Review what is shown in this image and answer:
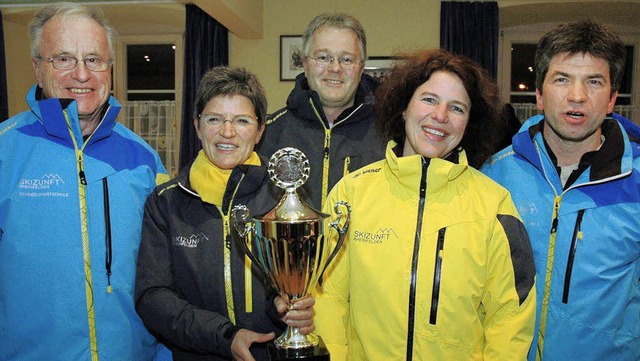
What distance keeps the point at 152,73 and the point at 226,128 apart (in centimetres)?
505

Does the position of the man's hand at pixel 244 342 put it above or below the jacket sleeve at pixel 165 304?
below

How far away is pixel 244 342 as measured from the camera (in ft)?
4.41

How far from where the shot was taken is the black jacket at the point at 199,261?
4.87 ft

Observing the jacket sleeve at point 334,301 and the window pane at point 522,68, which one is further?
the window pane at point 522,68

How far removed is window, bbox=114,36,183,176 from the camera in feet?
19.5

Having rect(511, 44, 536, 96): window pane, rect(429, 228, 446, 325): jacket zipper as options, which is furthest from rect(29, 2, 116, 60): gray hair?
rect(511, 44, 536, 96): window pane

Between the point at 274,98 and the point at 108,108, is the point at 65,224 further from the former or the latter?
the point at 274,98

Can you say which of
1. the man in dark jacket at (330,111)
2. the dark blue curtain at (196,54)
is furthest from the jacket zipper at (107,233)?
the dark blue curtain at (196,54)

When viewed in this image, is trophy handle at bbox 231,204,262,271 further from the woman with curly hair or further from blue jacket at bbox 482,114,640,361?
blue jacket at bbox 482,114,640,361

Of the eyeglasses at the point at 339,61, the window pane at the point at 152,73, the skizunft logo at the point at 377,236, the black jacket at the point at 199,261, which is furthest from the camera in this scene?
the window pane at the point at 152,73

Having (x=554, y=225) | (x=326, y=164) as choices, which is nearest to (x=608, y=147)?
(x=554, y=225)

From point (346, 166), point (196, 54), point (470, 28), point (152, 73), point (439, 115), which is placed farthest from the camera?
point (152, 73)

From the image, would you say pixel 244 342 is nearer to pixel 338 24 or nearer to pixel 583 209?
pixel 583 209

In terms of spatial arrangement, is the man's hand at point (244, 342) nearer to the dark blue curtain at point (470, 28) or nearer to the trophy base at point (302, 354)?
the trophy base at point (302, 354)
